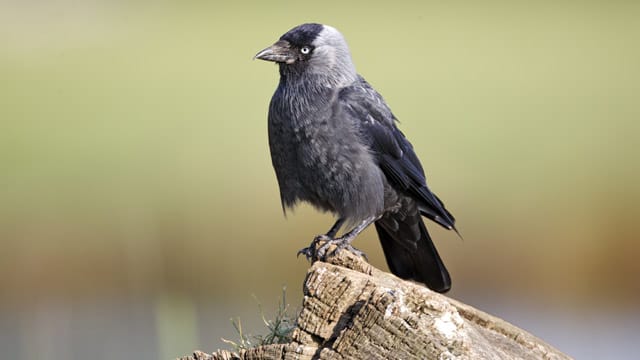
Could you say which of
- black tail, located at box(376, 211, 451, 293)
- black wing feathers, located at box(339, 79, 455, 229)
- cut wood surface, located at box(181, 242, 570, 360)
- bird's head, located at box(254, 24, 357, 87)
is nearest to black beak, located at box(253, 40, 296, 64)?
bird's head, located at box(254, 24, 357, 87)

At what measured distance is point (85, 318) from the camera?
8820 millimetres

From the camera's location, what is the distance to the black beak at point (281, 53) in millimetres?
6668

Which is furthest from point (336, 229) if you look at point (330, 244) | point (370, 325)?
point (370, 325)

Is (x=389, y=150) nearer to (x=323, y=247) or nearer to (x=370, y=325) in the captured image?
(x=323, y=247)

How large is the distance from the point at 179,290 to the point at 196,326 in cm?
107

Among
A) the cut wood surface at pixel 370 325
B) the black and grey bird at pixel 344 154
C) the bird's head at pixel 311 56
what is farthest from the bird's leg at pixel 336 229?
the cut wood surface at pixel 370 325

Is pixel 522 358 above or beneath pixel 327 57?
beneath

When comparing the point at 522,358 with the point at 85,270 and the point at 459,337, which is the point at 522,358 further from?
the point at 85,270

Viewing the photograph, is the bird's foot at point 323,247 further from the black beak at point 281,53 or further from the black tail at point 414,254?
the black beak at point 281,53

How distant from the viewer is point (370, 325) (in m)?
3.86

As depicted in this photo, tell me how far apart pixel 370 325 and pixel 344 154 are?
2.73m

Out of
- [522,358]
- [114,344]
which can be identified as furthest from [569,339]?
[522,358]

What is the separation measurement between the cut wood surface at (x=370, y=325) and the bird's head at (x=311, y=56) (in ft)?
8.55

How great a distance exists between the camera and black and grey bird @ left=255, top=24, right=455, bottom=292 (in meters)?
6.50
